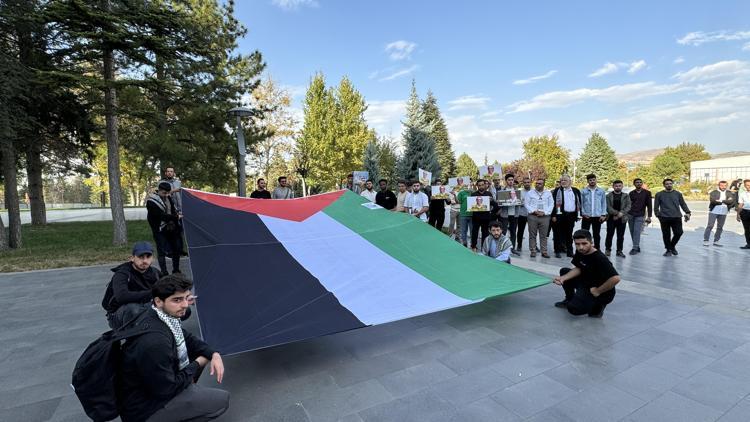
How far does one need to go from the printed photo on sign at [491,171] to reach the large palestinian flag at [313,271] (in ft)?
12.5

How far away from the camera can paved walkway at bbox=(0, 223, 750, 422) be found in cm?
235

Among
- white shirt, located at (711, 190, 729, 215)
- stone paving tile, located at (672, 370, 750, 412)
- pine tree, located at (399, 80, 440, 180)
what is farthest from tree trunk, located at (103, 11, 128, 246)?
pine tree, located at (399, 80, 440, 180)

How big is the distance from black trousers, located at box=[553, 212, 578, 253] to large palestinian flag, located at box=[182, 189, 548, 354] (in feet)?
11.5

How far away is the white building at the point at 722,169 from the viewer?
42.8 metres

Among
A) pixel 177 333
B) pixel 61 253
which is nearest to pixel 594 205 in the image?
pixel 177 333

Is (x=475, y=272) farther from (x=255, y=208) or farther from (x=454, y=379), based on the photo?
(x=255, y=208)

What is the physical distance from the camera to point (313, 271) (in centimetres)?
370

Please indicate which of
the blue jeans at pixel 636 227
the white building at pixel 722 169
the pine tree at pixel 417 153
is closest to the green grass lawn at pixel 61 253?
the blue jeans at pixel 636 227

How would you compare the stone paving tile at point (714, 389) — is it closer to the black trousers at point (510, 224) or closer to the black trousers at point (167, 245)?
A: the black trousers at point (510, 224)

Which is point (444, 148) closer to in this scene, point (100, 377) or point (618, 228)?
point (618, 228)

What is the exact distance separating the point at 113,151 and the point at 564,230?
1083cm

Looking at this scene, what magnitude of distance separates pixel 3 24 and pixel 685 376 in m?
13.5

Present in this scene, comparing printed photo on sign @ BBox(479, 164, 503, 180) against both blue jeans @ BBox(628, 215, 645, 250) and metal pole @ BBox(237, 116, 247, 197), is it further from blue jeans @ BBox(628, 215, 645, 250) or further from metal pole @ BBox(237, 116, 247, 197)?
metal pole @ BBox(237, 116, 247, 197)

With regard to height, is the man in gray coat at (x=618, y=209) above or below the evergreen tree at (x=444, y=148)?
below
